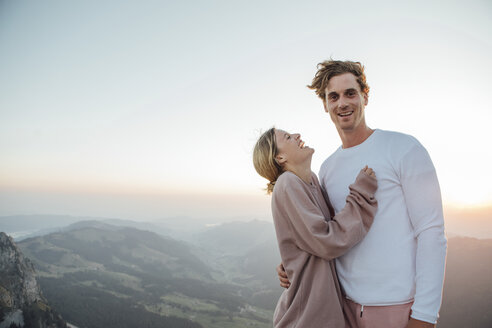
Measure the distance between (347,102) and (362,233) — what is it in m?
1.67

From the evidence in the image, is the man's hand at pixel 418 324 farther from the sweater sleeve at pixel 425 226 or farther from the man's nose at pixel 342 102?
the man's nose at pixel 342 102

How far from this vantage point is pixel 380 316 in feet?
10.5

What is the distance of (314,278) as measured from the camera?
345 cm

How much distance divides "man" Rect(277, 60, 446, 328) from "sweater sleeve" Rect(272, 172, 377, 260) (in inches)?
8.5

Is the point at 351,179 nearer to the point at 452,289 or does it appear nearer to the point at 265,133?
the point at 265,133

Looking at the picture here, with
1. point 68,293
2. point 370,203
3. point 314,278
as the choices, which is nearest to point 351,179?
point 370,203

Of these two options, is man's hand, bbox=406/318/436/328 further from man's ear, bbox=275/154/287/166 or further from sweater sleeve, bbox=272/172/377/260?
man's ear, bbox=275/154/287/166

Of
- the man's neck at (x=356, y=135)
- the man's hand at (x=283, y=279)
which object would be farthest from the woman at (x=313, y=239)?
the man's neck at (x=356, y=135)

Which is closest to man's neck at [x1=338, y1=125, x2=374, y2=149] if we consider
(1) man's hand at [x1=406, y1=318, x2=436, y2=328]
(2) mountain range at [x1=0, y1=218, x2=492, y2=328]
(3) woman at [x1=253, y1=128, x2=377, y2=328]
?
(3) woman at [x1=253, y1=128, x2=377, y2=328]

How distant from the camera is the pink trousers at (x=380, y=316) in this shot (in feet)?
10.2

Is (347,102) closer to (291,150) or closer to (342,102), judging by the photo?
(342,102)

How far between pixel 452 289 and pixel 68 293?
178445 millimetres

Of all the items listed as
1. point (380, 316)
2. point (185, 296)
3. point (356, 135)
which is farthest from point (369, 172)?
point (185, 296)

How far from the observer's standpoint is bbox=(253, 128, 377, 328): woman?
322cm
